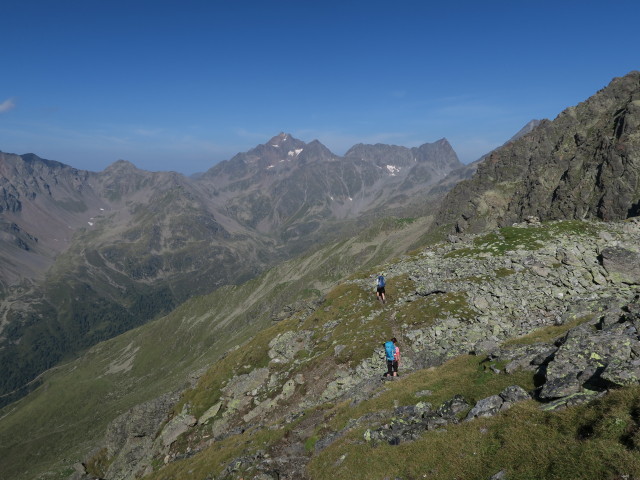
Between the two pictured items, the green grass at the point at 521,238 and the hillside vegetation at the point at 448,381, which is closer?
the hillside vegetation at the point at 448,381

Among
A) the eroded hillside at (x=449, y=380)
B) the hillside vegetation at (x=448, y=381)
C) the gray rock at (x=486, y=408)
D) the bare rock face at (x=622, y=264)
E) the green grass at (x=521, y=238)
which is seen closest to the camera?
the hillside vegetation at (x=448, y=381)

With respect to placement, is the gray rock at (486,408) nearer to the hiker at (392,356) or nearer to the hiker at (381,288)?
the hiker at (392,356)

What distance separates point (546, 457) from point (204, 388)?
2371 inches

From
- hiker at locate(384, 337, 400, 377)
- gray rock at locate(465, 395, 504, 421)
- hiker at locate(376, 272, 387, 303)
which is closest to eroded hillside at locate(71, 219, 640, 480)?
gray rock at locate(465, 395, 504, 421)

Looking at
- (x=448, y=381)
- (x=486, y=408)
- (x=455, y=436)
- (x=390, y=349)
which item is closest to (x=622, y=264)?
(x=390, y=349)

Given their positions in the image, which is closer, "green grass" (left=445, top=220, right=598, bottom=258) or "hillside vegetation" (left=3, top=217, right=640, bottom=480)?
"hillside vegetation" (left=3, top=217, right=640, bottom=480)

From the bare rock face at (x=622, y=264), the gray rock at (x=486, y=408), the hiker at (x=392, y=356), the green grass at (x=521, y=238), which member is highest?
the green grass at (x=521, y=238)

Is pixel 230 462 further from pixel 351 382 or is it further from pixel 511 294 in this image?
pixel 511 294

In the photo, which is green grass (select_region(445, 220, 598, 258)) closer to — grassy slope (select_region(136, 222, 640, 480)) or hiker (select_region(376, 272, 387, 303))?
hiker (select_region(376, 272, 387, 303))

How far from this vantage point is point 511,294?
4428 centimetres

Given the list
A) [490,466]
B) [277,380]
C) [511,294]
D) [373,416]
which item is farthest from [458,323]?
[490,466]

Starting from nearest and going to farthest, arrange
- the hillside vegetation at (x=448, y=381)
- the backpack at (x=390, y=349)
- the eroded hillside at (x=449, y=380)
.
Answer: the hillside vegetation at (x=448, y=381), the eroded hillside at (x=449, y=380), the backpack at (x=390, y=349)

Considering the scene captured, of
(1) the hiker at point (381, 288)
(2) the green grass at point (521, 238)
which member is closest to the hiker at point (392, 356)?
(1) the hiker at point (381, 288)

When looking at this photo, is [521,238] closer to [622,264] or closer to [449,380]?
[622,264]
